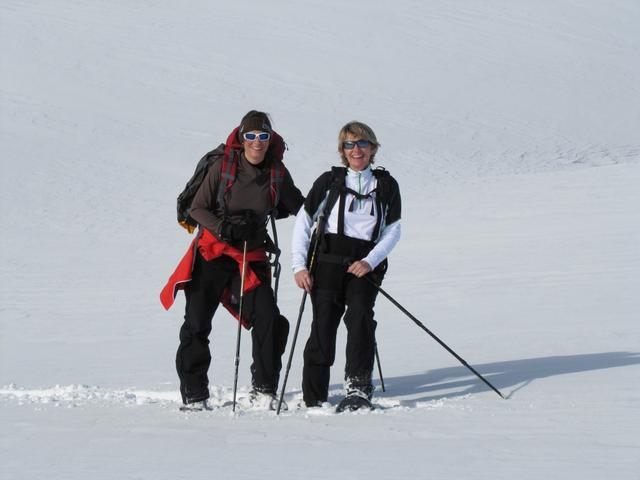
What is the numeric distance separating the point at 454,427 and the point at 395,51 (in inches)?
1147

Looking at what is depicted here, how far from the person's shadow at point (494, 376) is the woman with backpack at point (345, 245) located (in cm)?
50

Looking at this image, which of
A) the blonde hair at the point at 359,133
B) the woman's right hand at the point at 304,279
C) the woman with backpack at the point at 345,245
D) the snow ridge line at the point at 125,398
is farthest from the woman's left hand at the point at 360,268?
the snow ridge line at the point at 125,398

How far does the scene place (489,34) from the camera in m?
35.5

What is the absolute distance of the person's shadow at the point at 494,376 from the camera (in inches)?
235

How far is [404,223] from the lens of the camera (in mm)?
15320

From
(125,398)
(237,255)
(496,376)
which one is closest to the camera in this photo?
(237,255)

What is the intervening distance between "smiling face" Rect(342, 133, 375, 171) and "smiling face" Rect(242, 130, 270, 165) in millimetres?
428

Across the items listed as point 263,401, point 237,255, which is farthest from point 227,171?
point 263,401

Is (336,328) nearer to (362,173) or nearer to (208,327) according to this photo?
(208,327)

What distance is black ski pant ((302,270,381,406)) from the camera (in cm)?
550

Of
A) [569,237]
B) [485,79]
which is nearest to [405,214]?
[569,237]

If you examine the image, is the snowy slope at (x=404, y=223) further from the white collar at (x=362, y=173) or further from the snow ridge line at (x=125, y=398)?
the white collar at (x=362, y=173)

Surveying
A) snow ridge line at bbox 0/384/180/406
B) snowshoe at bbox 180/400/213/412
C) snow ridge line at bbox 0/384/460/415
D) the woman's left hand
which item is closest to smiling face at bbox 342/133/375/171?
the woman's left hand

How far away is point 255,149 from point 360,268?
0.85 meters
